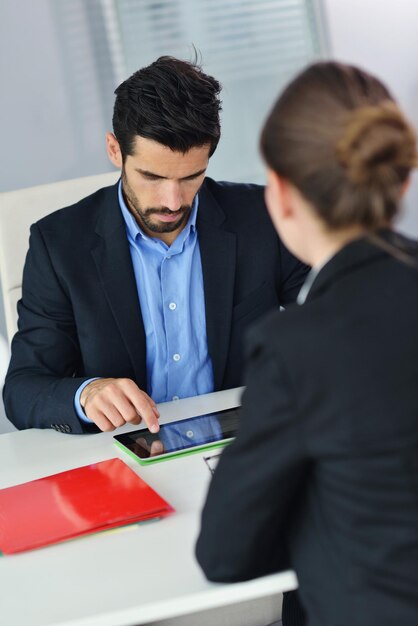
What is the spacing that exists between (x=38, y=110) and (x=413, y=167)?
9.88 ft

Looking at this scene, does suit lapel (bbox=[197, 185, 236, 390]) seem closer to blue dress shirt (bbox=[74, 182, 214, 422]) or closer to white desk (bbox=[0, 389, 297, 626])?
blue dress shirt (bbox=[74, 182, 214, 422])

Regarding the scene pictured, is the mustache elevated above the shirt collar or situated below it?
above

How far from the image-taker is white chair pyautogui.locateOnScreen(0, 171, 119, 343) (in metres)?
2.21

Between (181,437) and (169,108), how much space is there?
0.73m

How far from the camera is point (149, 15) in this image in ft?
12.7

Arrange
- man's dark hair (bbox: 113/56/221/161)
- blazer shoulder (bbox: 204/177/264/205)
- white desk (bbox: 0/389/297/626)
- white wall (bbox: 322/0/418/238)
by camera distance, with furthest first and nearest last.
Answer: white wall (bbox: 322/0/418/238) < blazer shoulder (bbox: 204/177/264/205) < man's dark hair (bbox: 113/56/221/161) < white desk (bbox: 0/389/297/626)

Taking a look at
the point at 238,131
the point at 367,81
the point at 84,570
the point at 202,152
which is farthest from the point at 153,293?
the point at 238,131

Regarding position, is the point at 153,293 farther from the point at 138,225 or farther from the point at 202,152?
the point at 202,152

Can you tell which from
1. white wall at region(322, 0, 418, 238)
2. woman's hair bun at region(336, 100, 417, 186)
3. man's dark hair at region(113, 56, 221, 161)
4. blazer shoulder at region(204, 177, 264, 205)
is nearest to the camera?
woman's hair bun at region(336, 100, 417, 186)

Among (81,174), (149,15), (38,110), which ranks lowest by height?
(81,174)

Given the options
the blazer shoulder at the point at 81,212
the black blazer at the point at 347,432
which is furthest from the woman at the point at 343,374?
the blazer shoulder at the point at 81,212

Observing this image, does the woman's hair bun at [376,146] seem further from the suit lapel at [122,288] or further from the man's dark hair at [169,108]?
the suit lapel at [122,288]

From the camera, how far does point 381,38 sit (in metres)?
4.09

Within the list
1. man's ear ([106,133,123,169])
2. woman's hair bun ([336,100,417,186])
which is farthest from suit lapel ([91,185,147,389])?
woman's hair bun ([336,100,417,186])
